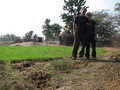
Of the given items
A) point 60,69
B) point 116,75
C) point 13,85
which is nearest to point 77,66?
point 60,69

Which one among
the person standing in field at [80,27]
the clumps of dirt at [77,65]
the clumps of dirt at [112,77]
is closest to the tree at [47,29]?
the person standing in field at [80,27]

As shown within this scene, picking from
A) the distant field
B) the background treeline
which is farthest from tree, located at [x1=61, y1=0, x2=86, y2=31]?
the distant field

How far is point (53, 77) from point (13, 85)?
1.65m

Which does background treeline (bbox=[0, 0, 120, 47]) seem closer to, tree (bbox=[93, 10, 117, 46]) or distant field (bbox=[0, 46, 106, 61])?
tree (bbox=[93, 10, 117, 46])

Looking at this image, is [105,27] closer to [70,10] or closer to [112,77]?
[70,10]

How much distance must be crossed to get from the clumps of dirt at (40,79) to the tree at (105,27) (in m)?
27.1

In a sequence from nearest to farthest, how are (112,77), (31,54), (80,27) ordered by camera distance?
(112,77) < (80,27) < (31,54)

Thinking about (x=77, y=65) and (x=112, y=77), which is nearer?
(x=112, y=77)

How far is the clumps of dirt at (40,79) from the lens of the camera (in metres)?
5.15

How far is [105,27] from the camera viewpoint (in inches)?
1448

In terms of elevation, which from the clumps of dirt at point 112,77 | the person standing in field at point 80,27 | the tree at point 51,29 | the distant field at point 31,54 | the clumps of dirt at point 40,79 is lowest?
the clumps of dirt at point 40,79

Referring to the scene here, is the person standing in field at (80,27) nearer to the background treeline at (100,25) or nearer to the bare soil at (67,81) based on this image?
the bare soil at (67,81)

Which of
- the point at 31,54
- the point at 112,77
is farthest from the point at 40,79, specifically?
the point at 31,54

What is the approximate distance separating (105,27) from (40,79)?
32394 millimetres
